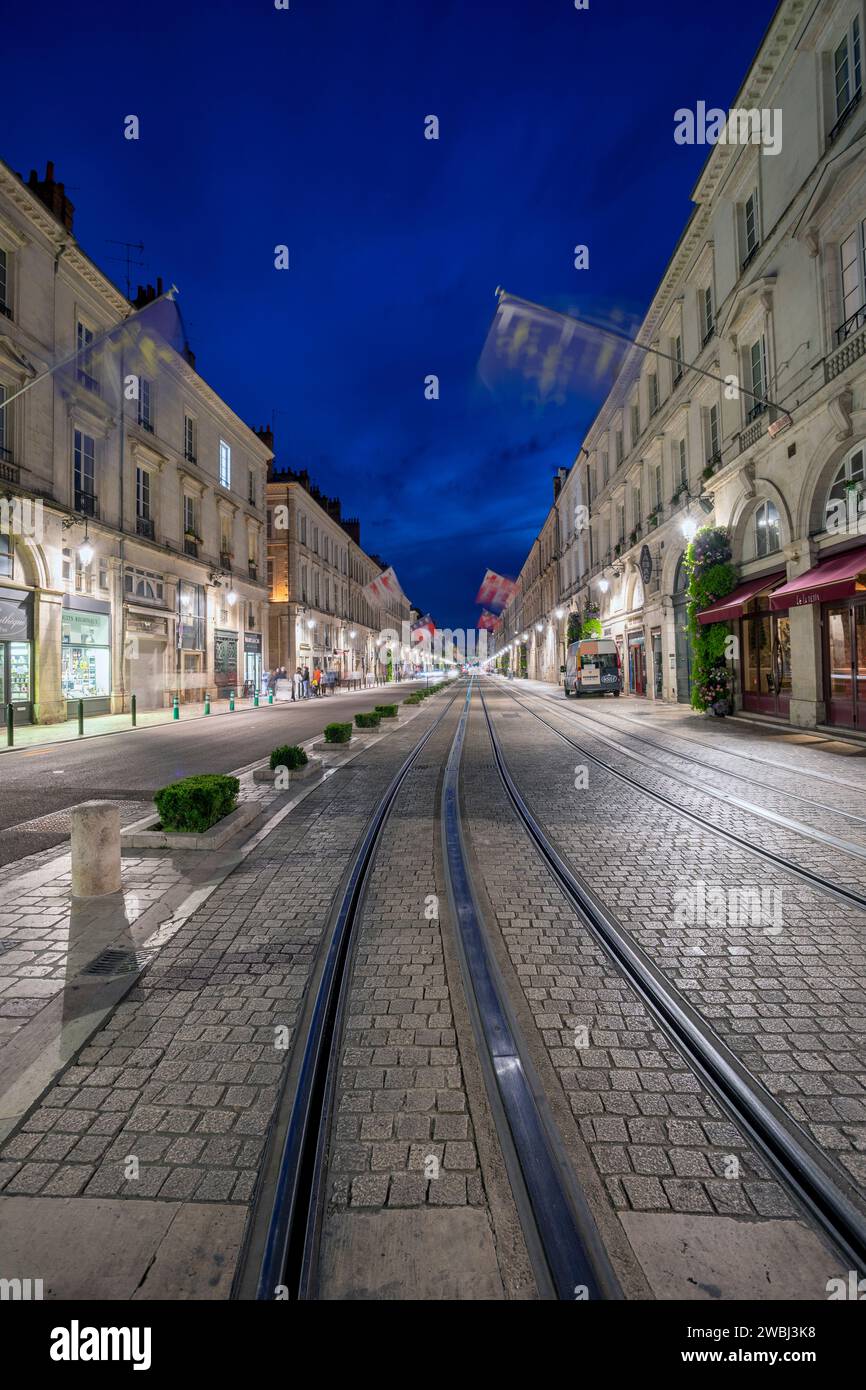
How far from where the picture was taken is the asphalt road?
7277 mm

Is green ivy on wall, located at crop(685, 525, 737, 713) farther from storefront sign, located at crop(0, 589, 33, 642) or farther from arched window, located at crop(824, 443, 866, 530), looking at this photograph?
storefront sign, located at crop(0, 589, 33, 642)

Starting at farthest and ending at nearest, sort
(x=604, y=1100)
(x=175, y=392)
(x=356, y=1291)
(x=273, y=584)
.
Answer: (x=273, y=584)
(x=175, y=392)
(x=604, y=1100)
(x=356, y=1291)

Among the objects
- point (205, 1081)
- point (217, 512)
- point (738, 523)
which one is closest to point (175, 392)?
point (217, 512)

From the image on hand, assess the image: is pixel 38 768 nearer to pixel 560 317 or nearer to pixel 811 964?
pixel 811 964

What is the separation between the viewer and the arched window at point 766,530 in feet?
53.2

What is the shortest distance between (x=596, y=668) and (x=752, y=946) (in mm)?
27812

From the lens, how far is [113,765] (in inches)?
456

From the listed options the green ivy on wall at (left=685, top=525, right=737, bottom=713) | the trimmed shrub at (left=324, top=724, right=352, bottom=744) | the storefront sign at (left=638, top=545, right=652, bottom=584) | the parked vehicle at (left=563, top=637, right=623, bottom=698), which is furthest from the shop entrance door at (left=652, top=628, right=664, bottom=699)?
the trimmed shrub at (left=324, top=724, right=352, bottom=744)

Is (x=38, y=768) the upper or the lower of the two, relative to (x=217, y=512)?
lower

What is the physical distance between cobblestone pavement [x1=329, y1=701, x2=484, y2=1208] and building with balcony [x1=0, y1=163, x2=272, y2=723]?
46.6 feet

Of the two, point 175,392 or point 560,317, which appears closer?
point 560,317
